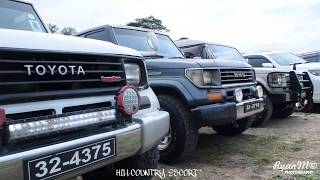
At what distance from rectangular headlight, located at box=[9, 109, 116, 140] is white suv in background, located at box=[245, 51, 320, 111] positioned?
247 inches

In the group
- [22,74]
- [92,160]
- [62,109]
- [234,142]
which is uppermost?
[22,74]

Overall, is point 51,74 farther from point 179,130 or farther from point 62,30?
point 62,30

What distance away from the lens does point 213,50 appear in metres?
7.40

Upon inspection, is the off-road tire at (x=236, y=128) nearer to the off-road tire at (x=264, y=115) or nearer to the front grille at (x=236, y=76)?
the front grille at (x=236, y=76)

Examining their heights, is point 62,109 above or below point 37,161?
above

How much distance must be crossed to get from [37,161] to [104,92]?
0.83 m

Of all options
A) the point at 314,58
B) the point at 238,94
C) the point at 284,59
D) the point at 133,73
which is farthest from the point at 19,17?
the point at 314,58

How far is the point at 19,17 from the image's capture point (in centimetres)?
380

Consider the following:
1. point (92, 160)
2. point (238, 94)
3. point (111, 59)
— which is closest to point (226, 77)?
point (238, 94)

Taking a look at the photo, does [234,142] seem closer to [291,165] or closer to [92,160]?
[291,165]

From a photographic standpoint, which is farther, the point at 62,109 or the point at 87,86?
the point at 87,86

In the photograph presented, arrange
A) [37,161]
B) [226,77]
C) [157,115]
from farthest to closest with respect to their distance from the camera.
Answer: [226,77]
[157,115]
[37,161]

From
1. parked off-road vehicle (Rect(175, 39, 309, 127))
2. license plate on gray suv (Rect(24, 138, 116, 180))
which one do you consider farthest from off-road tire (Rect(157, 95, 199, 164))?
parked off-road vehicle (Rect(175, 39, 309, 127))

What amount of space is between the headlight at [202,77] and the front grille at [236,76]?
7.2 inches
